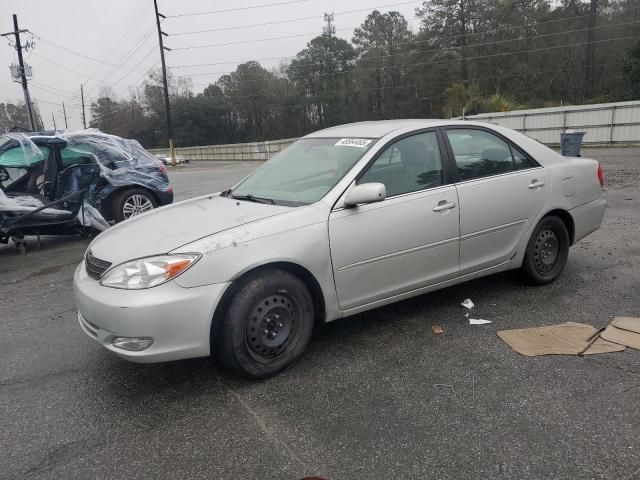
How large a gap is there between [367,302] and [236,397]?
1.12m

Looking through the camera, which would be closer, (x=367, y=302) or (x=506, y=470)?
(x=506, y=470)

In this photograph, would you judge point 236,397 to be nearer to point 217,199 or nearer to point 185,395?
point 185,395

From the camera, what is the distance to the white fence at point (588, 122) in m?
21.1

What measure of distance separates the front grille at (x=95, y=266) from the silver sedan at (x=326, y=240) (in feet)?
0.05

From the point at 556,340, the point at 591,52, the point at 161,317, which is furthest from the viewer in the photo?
the point at 591,52

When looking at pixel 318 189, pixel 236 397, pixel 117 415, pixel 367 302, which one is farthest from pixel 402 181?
pixel 117 415

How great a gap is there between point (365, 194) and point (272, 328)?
1.06m

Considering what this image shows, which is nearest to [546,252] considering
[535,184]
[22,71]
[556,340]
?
[535,184]

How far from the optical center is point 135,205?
8391mm

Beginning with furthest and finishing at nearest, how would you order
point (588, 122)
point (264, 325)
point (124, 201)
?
point (588, 122), point (124, 201), point (264, 325)

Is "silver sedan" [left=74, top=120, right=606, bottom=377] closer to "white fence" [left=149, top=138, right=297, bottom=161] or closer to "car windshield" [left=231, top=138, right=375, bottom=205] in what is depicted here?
"car windshield" [left=231, top=138, right=375, bottom=205]

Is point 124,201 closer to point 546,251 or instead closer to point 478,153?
point 478,153

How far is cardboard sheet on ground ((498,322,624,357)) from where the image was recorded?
11.3 feet

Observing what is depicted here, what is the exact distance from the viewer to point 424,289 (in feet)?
12.7
